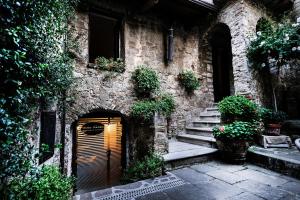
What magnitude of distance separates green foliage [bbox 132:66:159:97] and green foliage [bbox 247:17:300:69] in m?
3.16

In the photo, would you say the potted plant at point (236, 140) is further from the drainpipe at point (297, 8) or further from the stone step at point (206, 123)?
the drainpipe at point (297, 8)

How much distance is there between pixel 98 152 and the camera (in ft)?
20.4

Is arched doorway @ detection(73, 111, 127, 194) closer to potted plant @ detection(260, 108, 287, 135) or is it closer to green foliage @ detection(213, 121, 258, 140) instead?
green foliage @ detection(213, 121, 258, 140)

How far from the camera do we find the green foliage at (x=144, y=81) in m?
5.61

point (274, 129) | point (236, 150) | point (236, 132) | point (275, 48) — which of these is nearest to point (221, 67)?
point (275, 48)

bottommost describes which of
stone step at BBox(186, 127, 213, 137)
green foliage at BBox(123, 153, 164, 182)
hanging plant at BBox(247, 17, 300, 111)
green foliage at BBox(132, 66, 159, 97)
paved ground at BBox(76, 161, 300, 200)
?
paved ground at BBox(76, 161, 300, 200)

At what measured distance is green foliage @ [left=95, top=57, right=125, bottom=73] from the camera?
523 centimetres

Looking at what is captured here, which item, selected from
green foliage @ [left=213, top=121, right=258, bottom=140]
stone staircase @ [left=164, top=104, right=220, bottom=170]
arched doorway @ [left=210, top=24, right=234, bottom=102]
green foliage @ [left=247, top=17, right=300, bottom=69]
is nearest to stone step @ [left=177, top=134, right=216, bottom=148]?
stone staircase @ [left=164, top=104, right=220, bottom=170]

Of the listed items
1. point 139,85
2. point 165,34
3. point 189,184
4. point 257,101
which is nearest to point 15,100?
point 189,184

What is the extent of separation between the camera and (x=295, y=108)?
20.8 feet

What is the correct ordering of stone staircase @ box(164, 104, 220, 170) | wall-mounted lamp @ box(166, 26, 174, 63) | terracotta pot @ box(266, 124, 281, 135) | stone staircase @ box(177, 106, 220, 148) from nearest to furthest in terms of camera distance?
stone staircase @ box(164, 104, 220, 170)
terracotta pot @ box(266, 124, 281, 135)
stone staircase @ box(177, 106, 220, 148)
wall-mounted lamp @ box(166, 26, 174, 63)

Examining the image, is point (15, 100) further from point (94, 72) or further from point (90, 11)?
point (90, 11)

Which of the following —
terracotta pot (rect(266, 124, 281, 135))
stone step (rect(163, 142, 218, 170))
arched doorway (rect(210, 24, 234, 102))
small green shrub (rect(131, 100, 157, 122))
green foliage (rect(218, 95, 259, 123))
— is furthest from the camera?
arched doorway (rect(210, 24, 234, 102))

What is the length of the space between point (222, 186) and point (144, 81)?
3443 millimetres
